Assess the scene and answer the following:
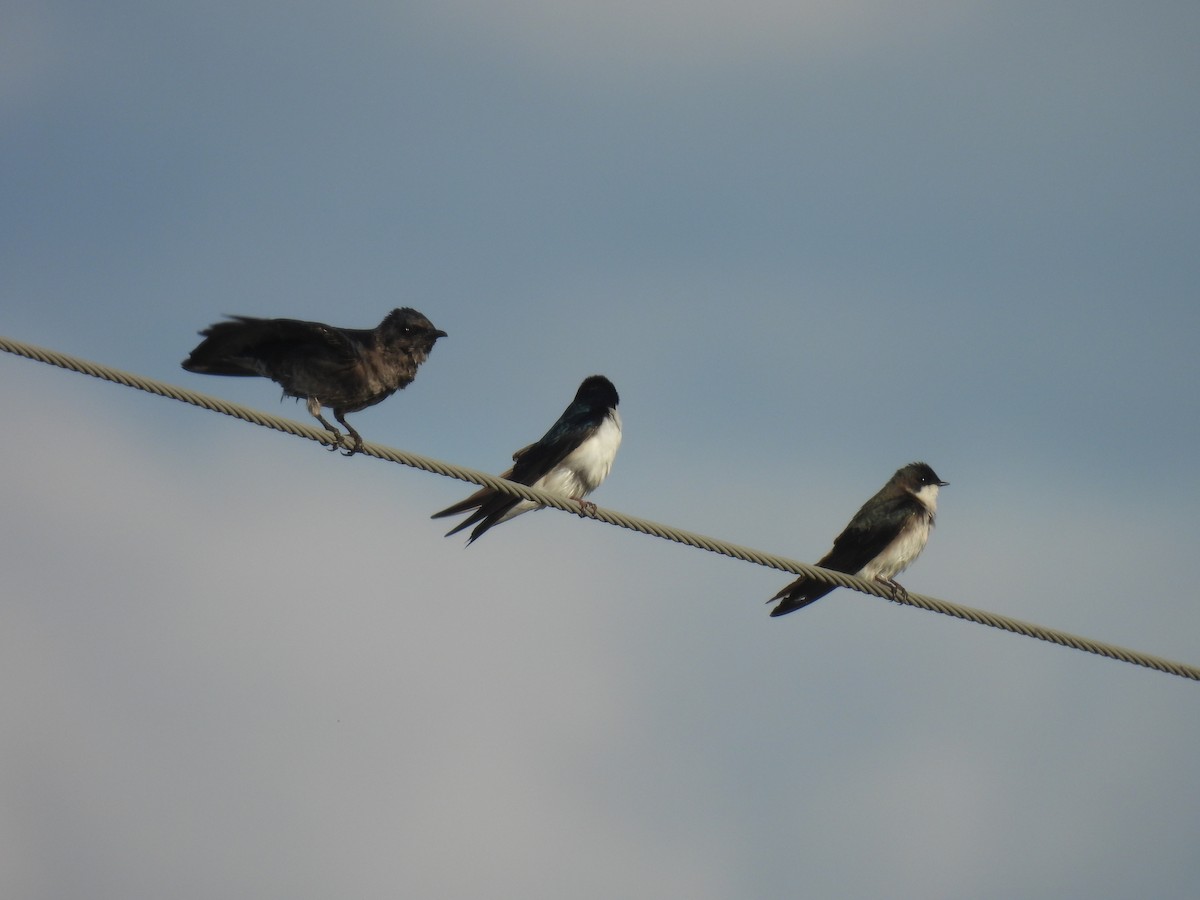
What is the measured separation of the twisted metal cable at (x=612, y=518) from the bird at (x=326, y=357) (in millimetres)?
1162

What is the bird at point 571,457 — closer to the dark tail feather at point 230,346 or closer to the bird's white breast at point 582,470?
the bird's white breast at point 582,470

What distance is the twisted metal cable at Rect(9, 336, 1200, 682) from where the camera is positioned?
5730 millimetres

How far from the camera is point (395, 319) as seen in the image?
346 inches

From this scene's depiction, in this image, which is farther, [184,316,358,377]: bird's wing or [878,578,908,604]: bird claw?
[878,578,908,604]: bird claw

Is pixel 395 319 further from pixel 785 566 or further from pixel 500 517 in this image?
pixel 785 566

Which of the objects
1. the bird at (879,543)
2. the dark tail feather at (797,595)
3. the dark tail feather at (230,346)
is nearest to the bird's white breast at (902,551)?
the bird at (879,543)

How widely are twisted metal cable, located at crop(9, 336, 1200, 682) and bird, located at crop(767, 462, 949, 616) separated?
9.16 ft

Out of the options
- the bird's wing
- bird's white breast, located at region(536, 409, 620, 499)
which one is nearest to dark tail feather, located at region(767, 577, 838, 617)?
bird's white breast, located at region(536, 409, 620, 499)

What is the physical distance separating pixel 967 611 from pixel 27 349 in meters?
4.56

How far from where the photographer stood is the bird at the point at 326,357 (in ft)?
25.8

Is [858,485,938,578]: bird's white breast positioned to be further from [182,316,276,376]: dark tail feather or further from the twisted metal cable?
[182,316,276,376]: dark tail feather

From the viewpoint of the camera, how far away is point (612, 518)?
7.03 metres

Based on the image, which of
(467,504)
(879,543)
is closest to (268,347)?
(467,504)

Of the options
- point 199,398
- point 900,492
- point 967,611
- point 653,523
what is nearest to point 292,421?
point 199,398
